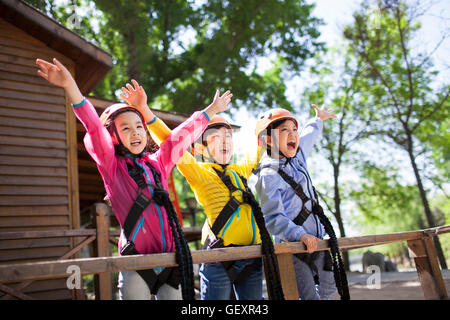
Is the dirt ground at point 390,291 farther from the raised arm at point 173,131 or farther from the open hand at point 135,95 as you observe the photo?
the open hand at point 135,95

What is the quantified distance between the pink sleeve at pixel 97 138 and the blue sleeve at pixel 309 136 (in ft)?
5.52

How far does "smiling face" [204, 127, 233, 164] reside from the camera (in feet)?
9.01

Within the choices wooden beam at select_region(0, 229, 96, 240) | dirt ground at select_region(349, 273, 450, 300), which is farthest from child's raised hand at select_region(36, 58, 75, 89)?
dirt ground at select_region(349, 273, 450, 300)

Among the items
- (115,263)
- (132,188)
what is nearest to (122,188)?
(132,188)

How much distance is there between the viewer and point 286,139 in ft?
9.40

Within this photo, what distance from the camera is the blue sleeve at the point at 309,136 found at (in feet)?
10.5

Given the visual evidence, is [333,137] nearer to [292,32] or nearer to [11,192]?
[292,32]

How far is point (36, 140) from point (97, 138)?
163 inches

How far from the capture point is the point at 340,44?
62.0 feet

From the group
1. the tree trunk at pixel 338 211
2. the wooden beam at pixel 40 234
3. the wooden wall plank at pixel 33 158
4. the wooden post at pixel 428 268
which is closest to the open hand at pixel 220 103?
the wooden post at pixel 428 268
